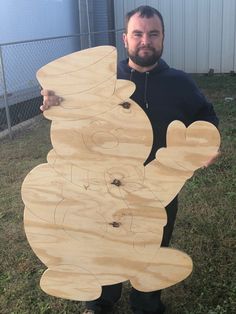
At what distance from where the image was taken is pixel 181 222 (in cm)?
372

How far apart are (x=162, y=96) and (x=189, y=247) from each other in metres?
1.51

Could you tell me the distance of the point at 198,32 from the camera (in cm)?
987

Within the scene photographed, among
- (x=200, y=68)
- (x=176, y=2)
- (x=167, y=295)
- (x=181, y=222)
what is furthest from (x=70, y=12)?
(x=167, y=295)

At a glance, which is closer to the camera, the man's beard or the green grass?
the man's beard

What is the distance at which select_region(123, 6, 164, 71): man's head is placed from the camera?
7.05ft

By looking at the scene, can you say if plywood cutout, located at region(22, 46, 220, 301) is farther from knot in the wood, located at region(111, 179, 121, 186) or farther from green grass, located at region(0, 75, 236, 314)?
green grass, located at region(0, 75, 236, 314)

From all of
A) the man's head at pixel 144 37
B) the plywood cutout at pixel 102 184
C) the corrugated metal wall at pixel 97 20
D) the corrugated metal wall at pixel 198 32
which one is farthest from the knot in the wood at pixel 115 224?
the corrugated metal wall at pixel 198 32

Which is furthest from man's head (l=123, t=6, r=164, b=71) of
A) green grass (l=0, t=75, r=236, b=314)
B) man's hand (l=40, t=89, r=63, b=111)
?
green grass (l=0, t=75, r=236, b=314)

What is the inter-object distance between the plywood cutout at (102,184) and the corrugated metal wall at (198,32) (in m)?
8.19

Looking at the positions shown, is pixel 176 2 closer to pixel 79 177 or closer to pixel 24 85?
Answer: pixel 24 85

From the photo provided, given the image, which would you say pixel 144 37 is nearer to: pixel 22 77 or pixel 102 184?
pixel 102 184

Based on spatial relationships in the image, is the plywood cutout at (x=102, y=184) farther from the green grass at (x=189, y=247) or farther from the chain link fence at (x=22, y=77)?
the chain link fence at (x=22, y=77)

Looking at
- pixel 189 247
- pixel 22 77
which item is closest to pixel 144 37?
pixel 189 247

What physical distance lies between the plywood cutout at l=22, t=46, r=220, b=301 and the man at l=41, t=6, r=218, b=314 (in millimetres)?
160
